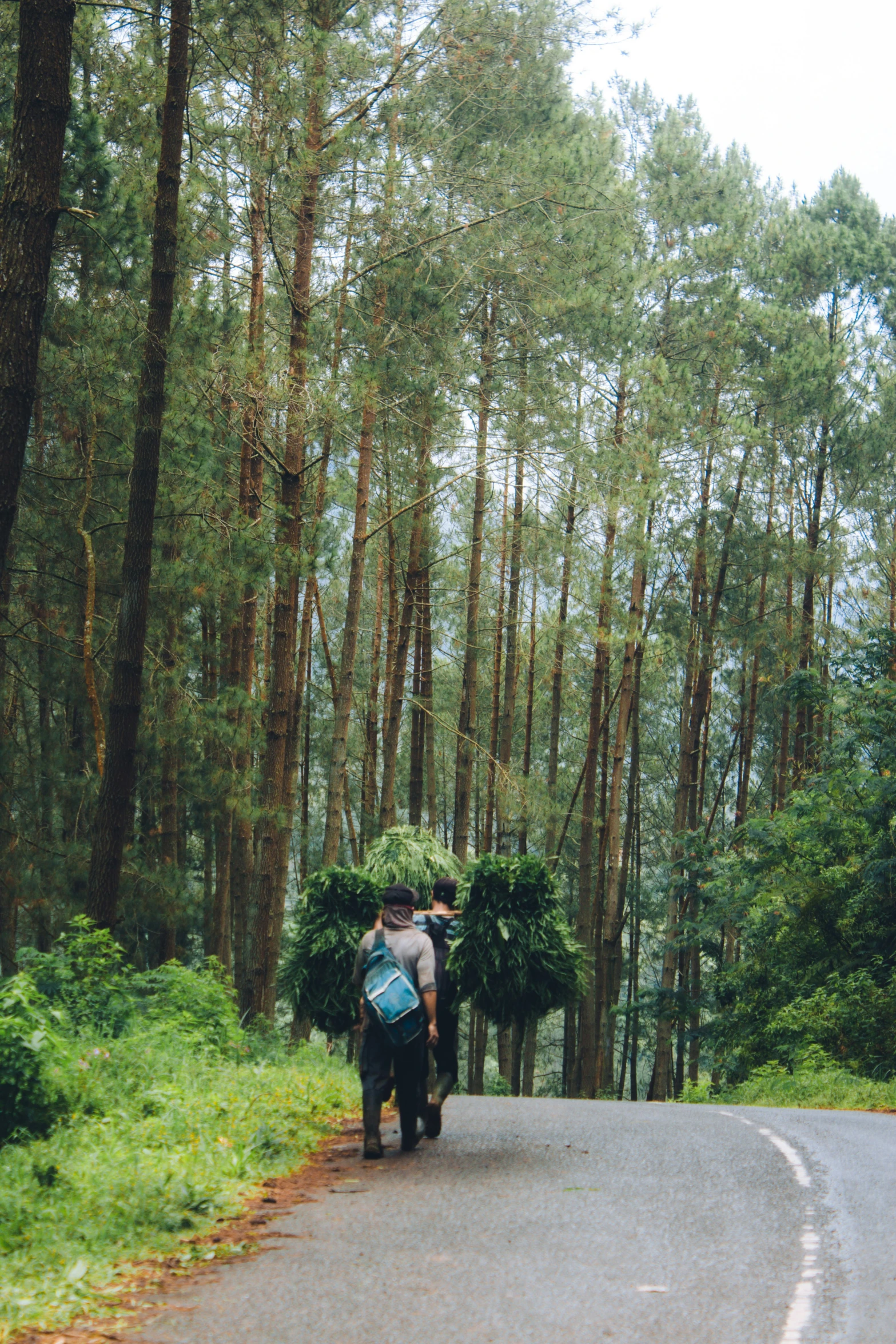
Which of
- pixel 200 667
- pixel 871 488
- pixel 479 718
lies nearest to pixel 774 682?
pixel 871 488

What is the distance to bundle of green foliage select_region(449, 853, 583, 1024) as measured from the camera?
8.78 metres

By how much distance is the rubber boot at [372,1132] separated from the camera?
313 inches

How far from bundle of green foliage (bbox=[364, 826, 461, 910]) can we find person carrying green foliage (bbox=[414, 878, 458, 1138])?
3812 millimetres

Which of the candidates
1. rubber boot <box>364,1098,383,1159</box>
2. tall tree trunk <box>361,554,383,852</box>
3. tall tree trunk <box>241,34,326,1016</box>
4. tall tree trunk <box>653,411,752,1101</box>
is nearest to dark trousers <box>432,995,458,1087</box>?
rubber boot <box>364,1098,383,1159</box>

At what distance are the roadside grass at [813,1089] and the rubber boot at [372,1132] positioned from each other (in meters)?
8.75

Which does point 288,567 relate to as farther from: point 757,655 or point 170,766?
point 757,655

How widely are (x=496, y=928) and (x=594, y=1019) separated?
19791 mm

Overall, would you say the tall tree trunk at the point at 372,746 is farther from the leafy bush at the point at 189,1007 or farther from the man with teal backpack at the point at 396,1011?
the man with teal backpack at the point at 396,1011

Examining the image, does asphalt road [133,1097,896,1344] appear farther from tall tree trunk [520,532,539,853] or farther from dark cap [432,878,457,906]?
tall tree trunk [520,532,539,853]

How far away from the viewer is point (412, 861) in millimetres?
13648

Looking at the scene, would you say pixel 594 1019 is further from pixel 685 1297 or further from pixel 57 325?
pixel 685 1297

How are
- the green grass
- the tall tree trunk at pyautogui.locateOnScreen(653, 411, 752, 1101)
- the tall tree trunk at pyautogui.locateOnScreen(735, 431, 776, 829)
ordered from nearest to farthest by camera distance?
the green grass → the tall tree trunk at pyautogui.locateOnScreen(653, 411, 752, 1101) → the tall tree trunk at pyautogui.locateOnScreen(735, 431, 776, 829)

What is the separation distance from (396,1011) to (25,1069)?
2250mm

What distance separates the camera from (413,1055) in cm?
804
